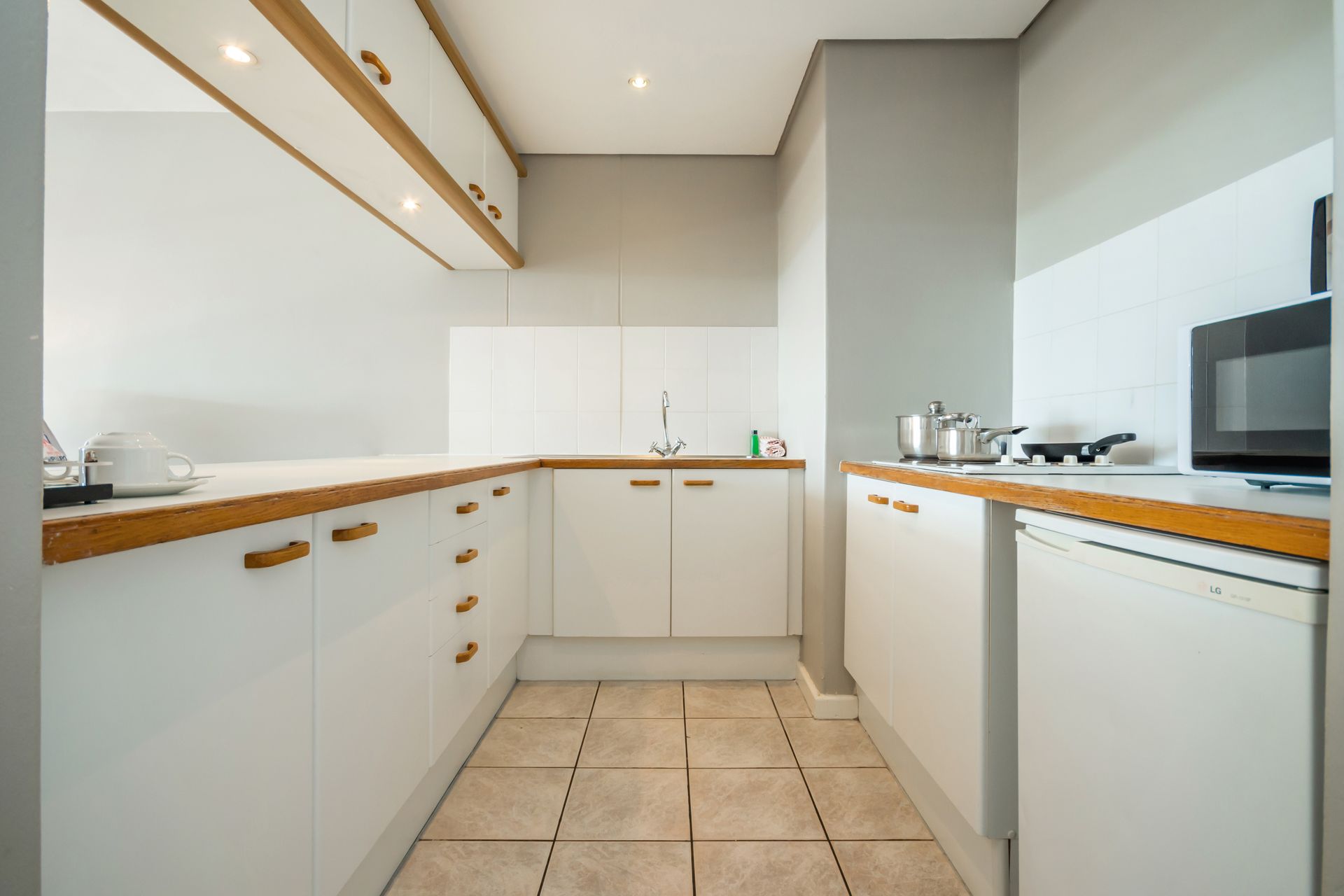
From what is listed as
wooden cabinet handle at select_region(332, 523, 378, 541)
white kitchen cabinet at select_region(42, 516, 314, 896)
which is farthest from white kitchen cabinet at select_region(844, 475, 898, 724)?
white kitchen cabinet at select_region(42, 516, 314, 896)

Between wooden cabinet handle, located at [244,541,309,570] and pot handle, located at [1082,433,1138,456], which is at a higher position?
pot handle, located at [1082,433,1138,456]

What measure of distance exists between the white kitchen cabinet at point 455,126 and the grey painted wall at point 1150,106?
2.13 m

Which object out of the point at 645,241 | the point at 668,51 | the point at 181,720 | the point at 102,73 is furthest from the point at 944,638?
the point at 102,73

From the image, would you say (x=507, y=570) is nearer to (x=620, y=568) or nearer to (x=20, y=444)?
(x=620, y=568)

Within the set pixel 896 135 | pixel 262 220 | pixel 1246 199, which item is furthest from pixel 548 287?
pixel 1246 199

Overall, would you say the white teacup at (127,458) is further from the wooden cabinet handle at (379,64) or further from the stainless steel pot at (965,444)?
the stainless steel pot at (965,444)

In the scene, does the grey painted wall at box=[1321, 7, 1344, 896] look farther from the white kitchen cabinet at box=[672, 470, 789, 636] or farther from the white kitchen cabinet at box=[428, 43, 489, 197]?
the white kitchen cabinet at box=[428, 43, 489, 197]

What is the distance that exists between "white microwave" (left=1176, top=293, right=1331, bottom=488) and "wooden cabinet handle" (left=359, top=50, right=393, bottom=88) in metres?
1.97

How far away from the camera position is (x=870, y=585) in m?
1.77

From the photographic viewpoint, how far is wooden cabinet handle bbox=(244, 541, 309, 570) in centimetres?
78

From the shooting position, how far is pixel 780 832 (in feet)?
4.73

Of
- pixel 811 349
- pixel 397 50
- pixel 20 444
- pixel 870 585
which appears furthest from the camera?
pixel 811 349

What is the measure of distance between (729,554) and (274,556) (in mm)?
1794

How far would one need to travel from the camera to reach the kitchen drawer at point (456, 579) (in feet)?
4.66
